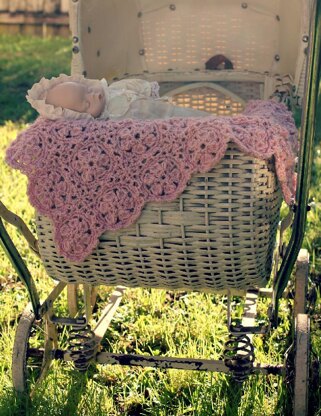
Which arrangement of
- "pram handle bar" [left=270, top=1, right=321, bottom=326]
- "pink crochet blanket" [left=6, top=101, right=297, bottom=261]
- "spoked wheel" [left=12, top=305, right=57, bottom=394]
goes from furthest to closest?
"spoked wheel" [left=12, top=305, right=57, bottom=394] < "pink crochet blanket" [left=6, top=101, right=297, bottom=261] < "pram handle bar" [left=270, top=1, right=321, bottom=326]

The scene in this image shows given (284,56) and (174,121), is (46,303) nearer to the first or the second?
(174,121)

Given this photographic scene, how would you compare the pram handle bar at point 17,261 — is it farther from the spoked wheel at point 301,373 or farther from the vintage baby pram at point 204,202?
the spoked wheel at point 301,373

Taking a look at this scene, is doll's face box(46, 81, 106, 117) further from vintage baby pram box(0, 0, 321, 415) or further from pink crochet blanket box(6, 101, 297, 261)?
vintage baby pram box(0, 0, 321, 415)

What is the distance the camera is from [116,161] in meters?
1.61

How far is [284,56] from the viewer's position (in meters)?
2.47

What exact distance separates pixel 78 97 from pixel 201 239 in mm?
458

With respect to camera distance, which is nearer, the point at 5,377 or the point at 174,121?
the point at 174,121

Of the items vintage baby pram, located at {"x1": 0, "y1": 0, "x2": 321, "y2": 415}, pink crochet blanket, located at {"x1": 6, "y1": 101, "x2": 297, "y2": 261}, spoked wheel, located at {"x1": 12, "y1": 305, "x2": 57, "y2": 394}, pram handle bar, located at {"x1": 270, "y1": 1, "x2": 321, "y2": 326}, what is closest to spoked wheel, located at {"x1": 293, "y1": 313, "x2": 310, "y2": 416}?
vintage baby pram, located at {"x1": 0, "y1": 0, "x2": 321, "y2": 415}

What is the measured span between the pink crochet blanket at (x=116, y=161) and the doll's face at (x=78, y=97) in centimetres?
10

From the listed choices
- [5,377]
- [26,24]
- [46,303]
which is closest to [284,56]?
[46,303]

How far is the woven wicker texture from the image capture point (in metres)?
1.59

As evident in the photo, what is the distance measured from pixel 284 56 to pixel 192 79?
0.37 m

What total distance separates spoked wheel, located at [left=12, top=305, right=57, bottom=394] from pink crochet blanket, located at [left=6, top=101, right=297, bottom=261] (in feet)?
1.13

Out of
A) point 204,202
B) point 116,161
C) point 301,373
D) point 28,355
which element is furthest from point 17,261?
point 301,373
